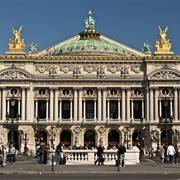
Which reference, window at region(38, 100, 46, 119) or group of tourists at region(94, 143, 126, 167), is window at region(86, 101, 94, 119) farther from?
group of tourists at region(94, 143, 126, 167)

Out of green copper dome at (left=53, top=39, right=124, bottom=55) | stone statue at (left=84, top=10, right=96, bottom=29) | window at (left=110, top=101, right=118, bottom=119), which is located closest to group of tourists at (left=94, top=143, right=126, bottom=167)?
window at (left=110, top=101, right=118, bottom=119)

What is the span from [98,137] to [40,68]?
1686 centimetres

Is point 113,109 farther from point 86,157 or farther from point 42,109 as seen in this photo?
point 86,157

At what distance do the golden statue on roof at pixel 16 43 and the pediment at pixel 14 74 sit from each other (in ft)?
15.1

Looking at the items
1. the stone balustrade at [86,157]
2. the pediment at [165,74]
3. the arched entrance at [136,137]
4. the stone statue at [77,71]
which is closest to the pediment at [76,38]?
the stone statue at [77,71]

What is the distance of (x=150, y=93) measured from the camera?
336 ft

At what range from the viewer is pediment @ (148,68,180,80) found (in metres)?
103

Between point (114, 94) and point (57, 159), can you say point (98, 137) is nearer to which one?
point (114, 94)

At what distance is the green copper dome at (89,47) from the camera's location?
118 metres

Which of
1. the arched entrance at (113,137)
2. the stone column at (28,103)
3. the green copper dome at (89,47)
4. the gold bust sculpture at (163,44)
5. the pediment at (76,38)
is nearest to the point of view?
the stone column at (28,103)

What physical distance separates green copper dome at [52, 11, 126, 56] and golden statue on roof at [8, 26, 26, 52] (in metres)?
14.3

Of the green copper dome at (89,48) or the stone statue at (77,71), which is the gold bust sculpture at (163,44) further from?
the green copper dome at (89,48)

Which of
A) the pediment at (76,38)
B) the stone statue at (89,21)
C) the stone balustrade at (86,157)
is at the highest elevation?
the stone statue at (89,21)
